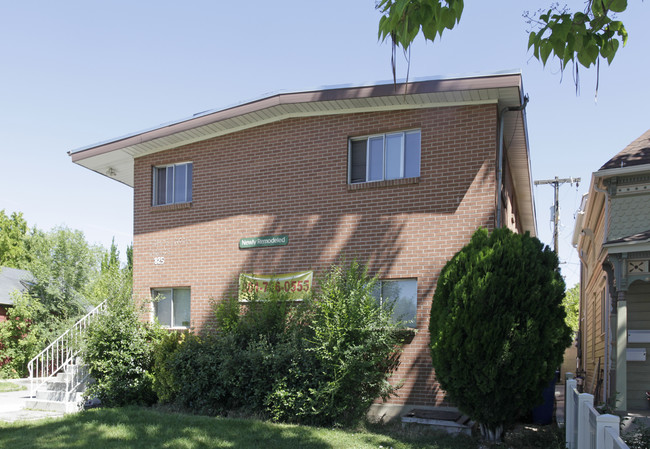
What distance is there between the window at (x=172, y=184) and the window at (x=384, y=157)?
4.45m

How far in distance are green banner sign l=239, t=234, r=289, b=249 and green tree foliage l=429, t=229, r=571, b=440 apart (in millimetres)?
4715

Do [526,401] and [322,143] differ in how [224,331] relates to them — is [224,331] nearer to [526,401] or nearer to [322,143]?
[322,143]

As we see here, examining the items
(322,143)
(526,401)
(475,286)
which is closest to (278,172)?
(322,143)

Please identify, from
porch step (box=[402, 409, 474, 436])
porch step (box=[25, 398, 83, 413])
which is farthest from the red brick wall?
porch step (box=[25, 398, 83, 413])

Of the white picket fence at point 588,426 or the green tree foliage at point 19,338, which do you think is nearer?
the white picket fence at point 588,426

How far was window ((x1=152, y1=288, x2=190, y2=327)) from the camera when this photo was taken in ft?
47.0

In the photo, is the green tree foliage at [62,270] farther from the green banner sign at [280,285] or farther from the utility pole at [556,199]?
the utility pole at [556,199]

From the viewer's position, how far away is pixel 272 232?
1308cm

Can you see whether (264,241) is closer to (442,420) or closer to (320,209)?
(320,209)

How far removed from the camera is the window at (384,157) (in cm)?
1198

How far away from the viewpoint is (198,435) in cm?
942

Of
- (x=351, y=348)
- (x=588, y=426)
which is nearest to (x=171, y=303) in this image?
(x=351, y=348)

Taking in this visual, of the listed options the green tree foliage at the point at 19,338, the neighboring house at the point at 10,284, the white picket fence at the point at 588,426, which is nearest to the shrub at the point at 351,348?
the white picket fence at the point at 588,426

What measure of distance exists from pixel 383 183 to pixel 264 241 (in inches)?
119
